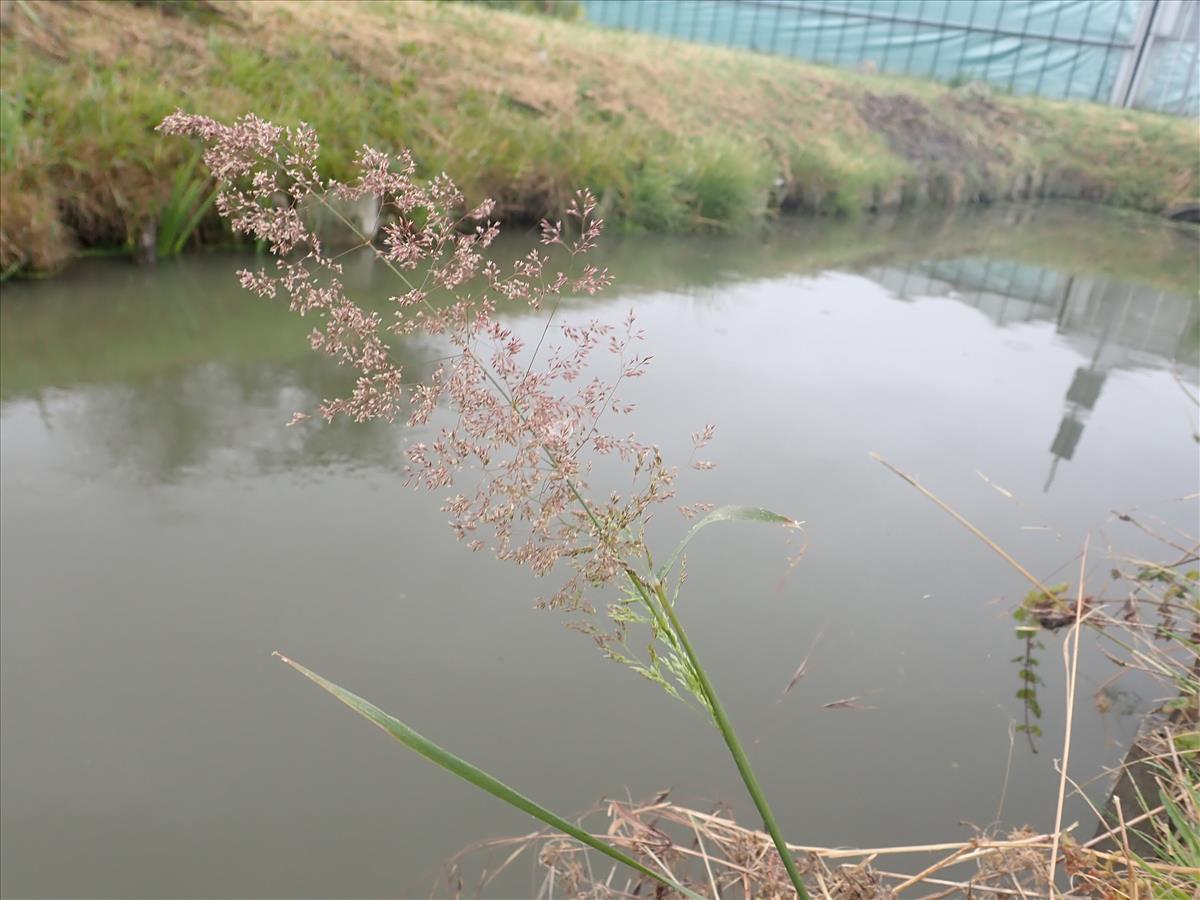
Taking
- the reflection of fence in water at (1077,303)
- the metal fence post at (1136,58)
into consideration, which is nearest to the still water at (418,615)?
the reflection of fence in water at (1077,303)

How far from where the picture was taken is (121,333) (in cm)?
248

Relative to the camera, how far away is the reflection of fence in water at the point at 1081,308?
11.1ft

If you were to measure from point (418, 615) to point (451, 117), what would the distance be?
128 inches

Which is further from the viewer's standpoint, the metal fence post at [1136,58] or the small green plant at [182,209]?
the metal fence post at [1136,58]

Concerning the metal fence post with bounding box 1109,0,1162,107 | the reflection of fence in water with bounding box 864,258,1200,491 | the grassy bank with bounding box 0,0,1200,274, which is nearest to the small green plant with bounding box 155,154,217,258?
the grassy bank with bounding box 0,0,1200,274

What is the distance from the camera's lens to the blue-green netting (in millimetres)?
12617

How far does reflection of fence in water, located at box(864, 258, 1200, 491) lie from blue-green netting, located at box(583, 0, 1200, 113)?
8.61 m

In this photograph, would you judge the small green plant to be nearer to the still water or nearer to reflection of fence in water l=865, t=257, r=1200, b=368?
the still water

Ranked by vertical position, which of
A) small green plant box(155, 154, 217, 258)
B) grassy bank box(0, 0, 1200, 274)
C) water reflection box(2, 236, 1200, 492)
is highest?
grassy bank box(0, 0, 1200, 274)

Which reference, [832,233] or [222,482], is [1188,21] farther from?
[222,482]

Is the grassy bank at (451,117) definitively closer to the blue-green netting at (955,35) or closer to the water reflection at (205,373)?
the water reflection at (205,373)

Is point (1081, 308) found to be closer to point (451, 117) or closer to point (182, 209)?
point (451, 117)

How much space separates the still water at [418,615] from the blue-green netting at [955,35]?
1148cm

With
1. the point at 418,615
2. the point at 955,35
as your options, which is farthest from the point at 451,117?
the point at 955,35
